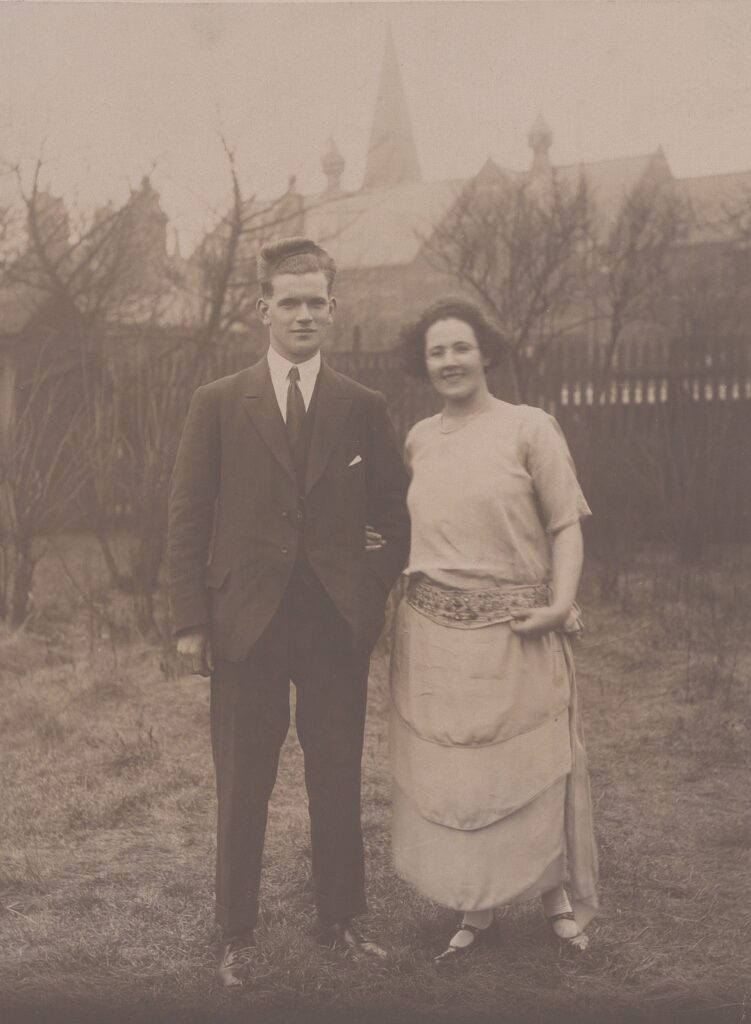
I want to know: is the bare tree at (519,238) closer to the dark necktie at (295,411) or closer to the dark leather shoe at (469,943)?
the dark necktie at (295,411)

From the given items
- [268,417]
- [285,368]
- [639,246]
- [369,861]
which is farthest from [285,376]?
[639,246]

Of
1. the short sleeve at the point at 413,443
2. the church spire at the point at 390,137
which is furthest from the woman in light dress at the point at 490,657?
the church spire at the point at 390,137

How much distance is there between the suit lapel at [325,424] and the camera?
8.36ft

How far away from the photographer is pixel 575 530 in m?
2.49

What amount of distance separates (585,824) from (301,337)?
1.50 m

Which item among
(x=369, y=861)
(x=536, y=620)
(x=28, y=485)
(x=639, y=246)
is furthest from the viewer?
(x=639, y=246)

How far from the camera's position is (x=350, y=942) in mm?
2650

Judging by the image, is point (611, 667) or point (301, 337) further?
point (611, 667)

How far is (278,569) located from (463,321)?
0.82m

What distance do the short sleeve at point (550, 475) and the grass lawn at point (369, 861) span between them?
1.20 metres

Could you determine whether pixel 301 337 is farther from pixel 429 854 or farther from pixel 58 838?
pixel 58 838

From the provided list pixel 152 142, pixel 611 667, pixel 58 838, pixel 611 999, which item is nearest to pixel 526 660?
pixel 611 999

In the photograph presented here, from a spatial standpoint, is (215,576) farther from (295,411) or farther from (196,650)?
(295,411)

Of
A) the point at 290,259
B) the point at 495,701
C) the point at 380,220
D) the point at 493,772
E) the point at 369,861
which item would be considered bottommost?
the point at 369,861
